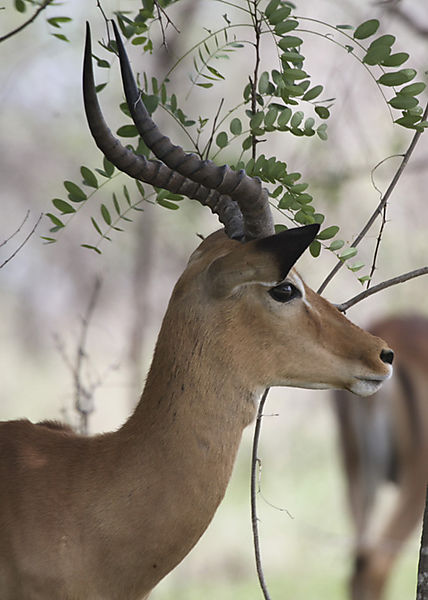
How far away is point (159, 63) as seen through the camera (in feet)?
30.8

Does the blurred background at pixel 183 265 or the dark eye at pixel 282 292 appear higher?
the blurred background at pixel 183 265

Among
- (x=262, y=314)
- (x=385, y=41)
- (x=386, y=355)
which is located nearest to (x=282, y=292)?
(x=262, y=314)

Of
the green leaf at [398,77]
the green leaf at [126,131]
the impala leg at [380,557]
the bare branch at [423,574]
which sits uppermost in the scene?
the impala leg at [380,557]

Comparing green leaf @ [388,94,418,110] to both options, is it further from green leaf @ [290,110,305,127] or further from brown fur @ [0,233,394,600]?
brown fur @ [0,233,394,600]

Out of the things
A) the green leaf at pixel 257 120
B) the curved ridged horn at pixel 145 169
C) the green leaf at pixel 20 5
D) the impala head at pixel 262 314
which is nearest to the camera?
the curved ridged horn at pixel 145 169

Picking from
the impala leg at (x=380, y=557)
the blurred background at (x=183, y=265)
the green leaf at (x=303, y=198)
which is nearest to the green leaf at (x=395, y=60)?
the green leaf at (x=303, y=198)

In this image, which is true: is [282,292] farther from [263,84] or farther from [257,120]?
[263,84]

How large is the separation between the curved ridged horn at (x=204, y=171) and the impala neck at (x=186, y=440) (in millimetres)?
387

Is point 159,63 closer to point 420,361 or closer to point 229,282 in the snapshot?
point 420,361

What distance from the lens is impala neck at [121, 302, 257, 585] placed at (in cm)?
298

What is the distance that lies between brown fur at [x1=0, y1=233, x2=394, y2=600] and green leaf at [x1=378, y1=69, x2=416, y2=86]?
0.64 m

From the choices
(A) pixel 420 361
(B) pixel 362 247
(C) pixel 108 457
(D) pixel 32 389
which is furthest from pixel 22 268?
(C) pixel 108 457

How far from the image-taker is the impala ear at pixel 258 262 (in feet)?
9.38

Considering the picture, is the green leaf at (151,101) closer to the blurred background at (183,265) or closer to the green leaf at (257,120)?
the green leaf at (257,120)
